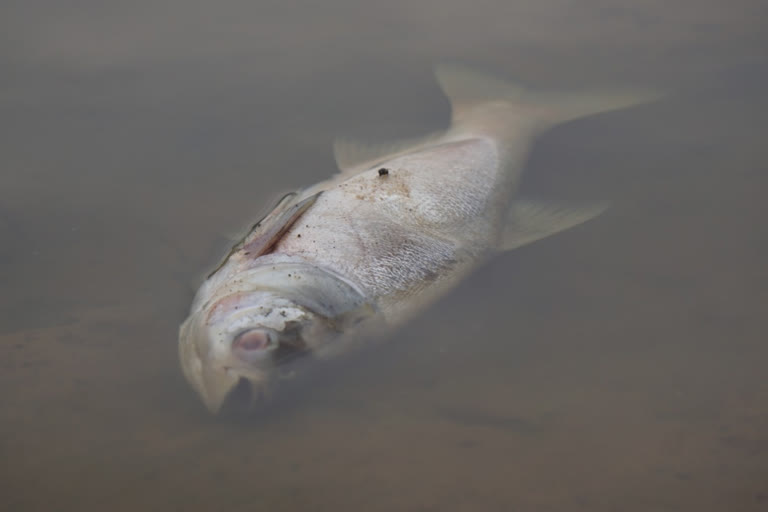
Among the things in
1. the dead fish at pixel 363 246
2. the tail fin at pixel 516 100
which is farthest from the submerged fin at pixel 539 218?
the tail fin at pixel 516 100

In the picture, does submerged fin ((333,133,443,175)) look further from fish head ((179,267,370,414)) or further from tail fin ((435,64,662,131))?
fish head ((179,267,370,414))

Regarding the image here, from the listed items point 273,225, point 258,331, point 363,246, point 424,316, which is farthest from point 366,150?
point 258,331

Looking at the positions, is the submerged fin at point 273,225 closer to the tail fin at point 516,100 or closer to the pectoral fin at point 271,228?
the pectoral fin at point 271,228

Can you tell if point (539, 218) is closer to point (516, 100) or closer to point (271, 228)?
point (516, 100)

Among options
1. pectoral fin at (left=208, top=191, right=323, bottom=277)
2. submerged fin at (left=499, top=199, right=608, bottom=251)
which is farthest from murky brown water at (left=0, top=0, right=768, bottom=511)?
pectoral fin at (left=208, top=191, right=323, bottom=277)

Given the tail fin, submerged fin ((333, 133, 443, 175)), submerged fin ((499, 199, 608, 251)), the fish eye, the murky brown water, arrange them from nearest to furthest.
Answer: the murky brown water → the fish eye → submerged fin ((499, 199, 608, 251)) → submerged fin ((333, 133, 443, 175)) → the tail fin

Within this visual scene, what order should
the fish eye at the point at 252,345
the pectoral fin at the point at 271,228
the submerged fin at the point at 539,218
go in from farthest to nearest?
the submerged fin at the point at 539,218 → the pectoral fin at the point at 271,228 → the fish eye at the point at 252,345
